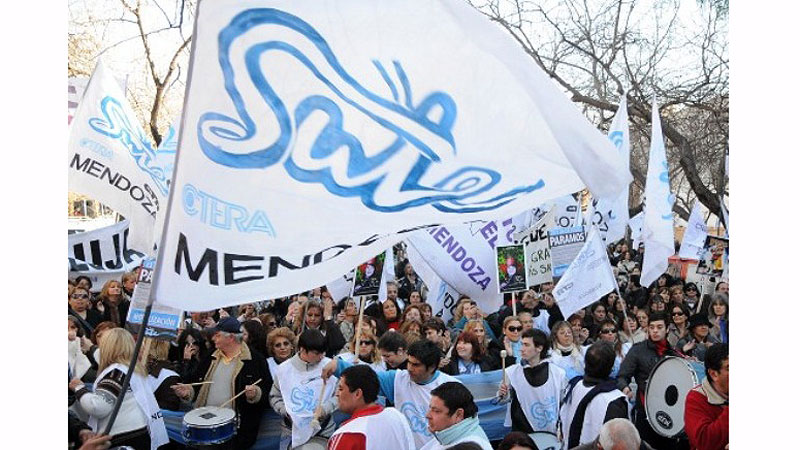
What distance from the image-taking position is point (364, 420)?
4520 mm

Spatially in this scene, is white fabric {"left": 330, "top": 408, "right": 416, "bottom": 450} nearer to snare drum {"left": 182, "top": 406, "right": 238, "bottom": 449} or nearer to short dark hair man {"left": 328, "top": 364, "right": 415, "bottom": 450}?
short dark hair man {"left": 328, "top": 364, "right": 415, "bottom": 450}

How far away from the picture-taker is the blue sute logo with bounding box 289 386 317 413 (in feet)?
20.2

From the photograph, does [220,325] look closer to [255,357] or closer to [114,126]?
[255,357]

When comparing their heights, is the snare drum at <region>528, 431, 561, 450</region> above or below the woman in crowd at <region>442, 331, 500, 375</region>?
below

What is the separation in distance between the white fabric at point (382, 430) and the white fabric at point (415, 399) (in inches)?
44.8

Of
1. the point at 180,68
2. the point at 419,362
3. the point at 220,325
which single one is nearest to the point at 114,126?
the point at 220,325

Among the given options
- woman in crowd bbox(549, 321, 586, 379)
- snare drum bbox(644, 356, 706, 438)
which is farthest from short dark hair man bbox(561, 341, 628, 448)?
woman in crowd bbox(549, 321, 586, 379)

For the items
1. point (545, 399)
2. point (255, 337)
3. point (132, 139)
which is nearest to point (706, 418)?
point (545, 399)

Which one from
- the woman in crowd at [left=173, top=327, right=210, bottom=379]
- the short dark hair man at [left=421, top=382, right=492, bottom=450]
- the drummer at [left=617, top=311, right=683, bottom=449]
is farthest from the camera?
the woman in crowd at [left=173, top=327, right=210, bottom=379]

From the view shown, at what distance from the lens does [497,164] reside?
394 centimetres

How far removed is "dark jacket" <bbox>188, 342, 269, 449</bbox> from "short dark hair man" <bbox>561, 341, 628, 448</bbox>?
2.34 m

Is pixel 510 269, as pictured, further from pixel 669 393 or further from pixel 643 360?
pixel 669 393

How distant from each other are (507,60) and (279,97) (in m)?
1.04

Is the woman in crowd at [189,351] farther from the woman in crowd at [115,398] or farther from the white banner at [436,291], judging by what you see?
the white banner at [436,291]
